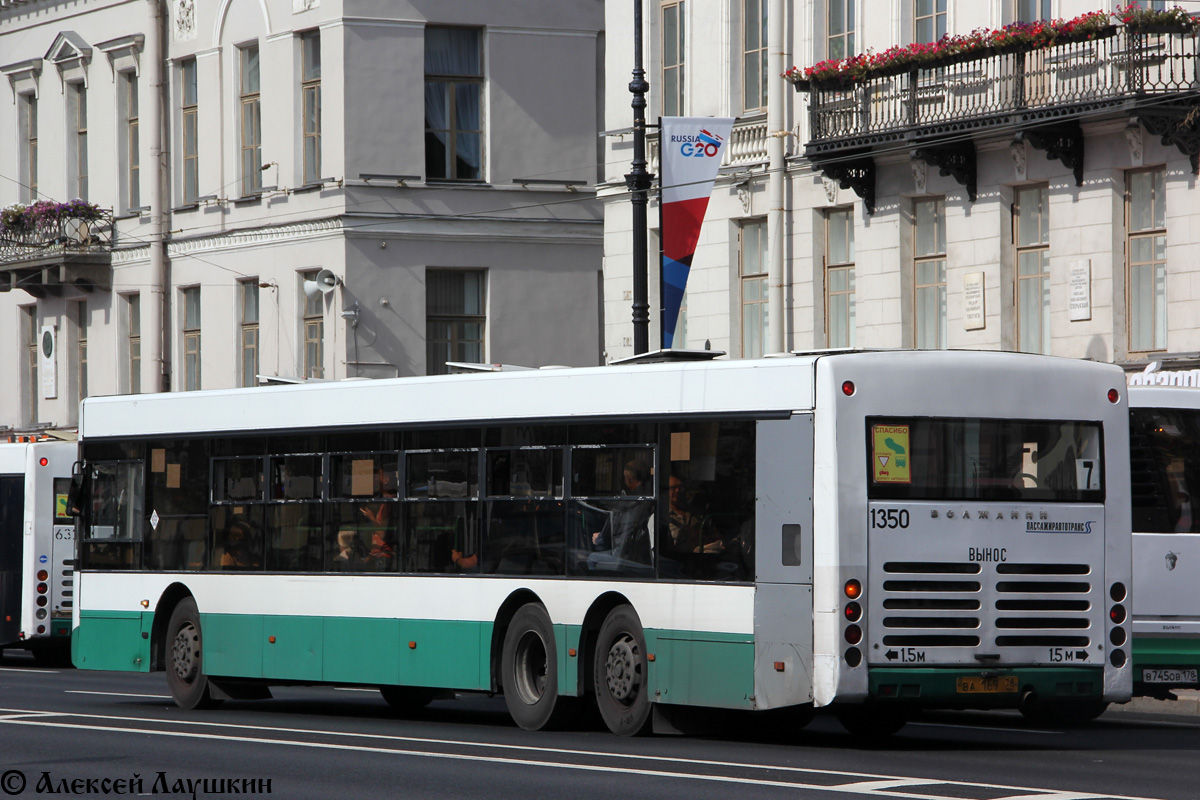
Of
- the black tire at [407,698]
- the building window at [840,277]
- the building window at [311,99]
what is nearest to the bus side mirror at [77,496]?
the black tire at [407,698]

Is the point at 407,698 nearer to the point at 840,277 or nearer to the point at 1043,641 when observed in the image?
the point at 1043,641

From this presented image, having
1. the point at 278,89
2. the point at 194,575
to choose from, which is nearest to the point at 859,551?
the point at 194,575

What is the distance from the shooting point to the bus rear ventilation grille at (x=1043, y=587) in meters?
15.1

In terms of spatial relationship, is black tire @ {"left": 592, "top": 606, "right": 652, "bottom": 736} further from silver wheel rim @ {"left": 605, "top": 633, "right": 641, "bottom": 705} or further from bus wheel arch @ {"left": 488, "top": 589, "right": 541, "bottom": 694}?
bus wheel arch @ {"left": 488, "top": 589, "right": 541, "bottom": 694}

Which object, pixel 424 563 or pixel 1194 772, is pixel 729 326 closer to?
pixel 424 563

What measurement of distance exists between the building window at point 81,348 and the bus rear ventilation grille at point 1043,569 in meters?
33.8

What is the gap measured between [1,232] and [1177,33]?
28.2m

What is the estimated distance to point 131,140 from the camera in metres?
44.3

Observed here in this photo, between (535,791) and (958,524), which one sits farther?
(958,524)

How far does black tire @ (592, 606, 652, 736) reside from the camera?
16250mm

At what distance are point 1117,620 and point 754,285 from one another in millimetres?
17453

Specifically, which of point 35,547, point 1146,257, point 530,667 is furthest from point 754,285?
point 530,667

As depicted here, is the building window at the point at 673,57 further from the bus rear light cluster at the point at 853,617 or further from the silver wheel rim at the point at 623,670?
the bus rear light cluster at the point at 853,617

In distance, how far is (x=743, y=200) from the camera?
3238cm
